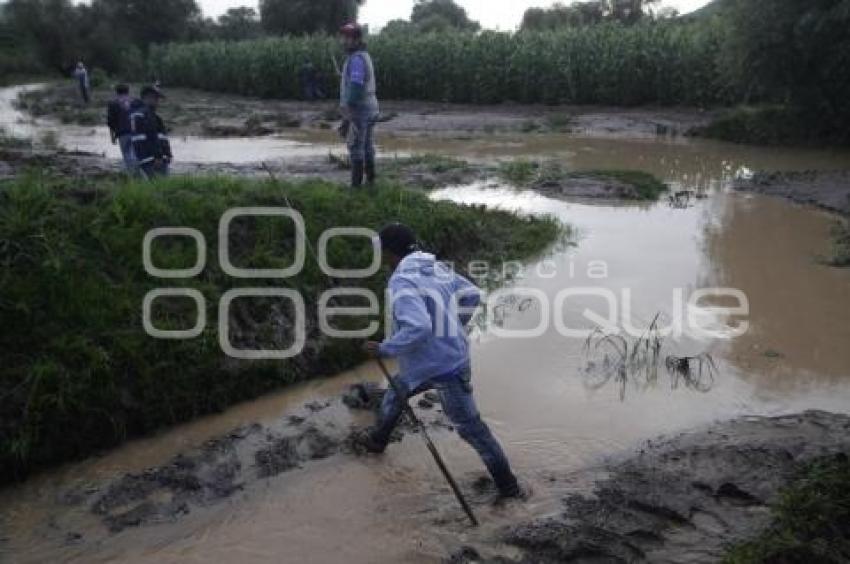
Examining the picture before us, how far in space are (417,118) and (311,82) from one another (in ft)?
32.1

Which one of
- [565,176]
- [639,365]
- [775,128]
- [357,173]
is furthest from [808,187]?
[639,365]

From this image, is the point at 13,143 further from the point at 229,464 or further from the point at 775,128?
the point at 775,128

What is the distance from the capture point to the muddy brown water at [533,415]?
4.73m

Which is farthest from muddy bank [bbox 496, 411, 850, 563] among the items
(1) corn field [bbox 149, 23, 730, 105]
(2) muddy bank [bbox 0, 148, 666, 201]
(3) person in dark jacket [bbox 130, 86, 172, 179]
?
(1) corn field [bbox 149, 23, 730, 105]

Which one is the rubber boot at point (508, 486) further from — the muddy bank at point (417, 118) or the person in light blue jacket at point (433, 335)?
the muddy bank at point (417, 118)

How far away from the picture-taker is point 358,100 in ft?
29.6

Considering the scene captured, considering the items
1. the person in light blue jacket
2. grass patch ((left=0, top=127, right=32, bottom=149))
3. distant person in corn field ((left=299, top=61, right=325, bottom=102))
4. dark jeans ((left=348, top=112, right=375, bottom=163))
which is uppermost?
distant person in corn field ((left=299, top=61, right=325, bottom=102))

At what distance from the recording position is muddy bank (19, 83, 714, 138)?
23.8 metres

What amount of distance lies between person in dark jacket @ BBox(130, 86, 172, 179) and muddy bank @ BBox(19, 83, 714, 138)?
1423 centimetres

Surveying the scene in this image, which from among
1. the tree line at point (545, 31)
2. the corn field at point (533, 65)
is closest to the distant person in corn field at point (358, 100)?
the tree line at point (545, 31)

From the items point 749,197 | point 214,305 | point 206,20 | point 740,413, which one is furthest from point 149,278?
point 206,20

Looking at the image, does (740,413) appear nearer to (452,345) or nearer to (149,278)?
(452,345)

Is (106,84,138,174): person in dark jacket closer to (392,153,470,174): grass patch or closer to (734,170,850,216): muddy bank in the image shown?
(392,153,470,174): grass patch

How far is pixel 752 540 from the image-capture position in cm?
421
